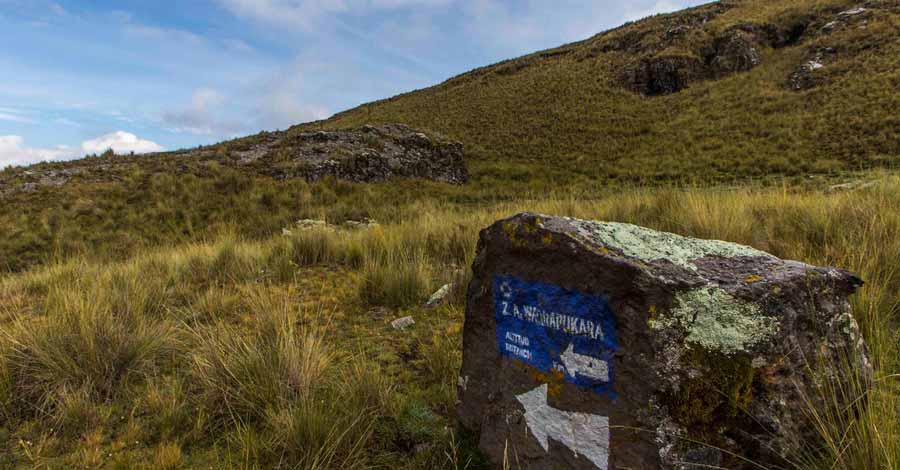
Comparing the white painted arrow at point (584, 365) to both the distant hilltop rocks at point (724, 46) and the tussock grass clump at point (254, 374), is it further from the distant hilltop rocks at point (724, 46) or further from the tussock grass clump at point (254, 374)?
the distant hilltop rocks at point (724, 46)

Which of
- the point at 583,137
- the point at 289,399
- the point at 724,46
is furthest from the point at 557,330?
the point at 724,46

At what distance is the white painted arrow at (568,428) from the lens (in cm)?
170

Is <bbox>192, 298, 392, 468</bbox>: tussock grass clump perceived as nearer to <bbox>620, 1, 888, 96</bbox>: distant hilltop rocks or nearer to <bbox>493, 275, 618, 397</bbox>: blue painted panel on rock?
<bbox>493, 275, 618, 397</bbox>: blue painted panel on rock

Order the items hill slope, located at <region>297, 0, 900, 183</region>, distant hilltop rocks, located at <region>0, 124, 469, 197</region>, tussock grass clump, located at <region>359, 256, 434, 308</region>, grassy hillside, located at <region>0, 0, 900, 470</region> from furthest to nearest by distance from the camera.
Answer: hill slope, located at <region>297, 0, 900, 183</region> < distant hilltop rocks, located at <region>0, 124, 469, 197</region> < tussock grass clump, located at <region>359, 256, 434, 308</region> < grassy hillside, located at <region>0, 0, 900, 470</region>

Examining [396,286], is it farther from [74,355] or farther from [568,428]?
[568,428]

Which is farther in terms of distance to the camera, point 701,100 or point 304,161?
point 701,100

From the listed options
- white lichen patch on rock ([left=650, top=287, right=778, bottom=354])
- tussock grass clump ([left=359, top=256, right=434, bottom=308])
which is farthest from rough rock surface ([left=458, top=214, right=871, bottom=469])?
tussock grass clump ([left=359, top=256, right=434, bottom=308])

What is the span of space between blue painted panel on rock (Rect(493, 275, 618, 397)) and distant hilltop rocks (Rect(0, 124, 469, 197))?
14876 mm

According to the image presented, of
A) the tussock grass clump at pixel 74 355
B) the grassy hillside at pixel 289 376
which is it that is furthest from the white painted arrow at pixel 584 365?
the tussock grass clump at pixel 74 355

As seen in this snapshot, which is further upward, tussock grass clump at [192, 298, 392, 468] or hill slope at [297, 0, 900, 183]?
hill slope at [297, 0, 900, 183]

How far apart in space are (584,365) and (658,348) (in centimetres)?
31

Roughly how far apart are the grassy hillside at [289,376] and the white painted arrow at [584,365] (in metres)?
0.64

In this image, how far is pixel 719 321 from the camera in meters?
1.54

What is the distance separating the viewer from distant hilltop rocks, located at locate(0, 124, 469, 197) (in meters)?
14.3
